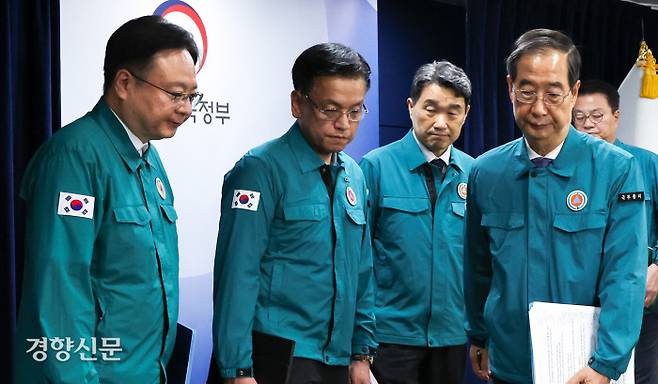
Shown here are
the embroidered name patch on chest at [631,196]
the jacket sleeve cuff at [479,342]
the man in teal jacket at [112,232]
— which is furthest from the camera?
the jacket sleeve cuff at [479,342]

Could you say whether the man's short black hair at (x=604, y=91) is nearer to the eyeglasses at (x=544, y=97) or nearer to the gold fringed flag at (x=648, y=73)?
the eyeglasses at (x=544, y=97)

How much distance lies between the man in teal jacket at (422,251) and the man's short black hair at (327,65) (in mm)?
723

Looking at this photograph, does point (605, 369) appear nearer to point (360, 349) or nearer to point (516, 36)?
point (360, 349)

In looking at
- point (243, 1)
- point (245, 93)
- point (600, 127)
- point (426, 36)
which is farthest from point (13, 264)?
point (426, 36)

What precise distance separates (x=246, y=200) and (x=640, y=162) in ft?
6.81

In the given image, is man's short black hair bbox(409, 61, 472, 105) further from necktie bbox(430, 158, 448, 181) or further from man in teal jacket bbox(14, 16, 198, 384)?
man in teal jacket bbox(14, 16, 198, 384)

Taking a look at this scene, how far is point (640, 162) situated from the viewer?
3514 millimetres

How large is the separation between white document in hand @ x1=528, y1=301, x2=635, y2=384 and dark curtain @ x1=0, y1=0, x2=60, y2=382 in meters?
1.89

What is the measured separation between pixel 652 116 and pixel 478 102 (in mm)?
1467

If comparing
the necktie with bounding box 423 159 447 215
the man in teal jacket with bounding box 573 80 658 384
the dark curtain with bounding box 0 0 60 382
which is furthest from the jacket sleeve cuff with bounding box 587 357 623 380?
the dark curtain with bounding box 0 0 60 382

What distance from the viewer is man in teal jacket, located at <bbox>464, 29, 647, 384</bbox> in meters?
2.02

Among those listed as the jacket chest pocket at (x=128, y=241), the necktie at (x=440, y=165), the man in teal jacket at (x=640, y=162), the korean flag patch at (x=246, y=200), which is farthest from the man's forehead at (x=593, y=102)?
the jacket chest pocket at (x=128, y=241)

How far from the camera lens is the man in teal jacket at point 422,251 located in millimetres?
2904

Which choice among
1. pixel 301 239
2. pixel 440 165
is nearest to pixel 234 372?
pixel 301 239
